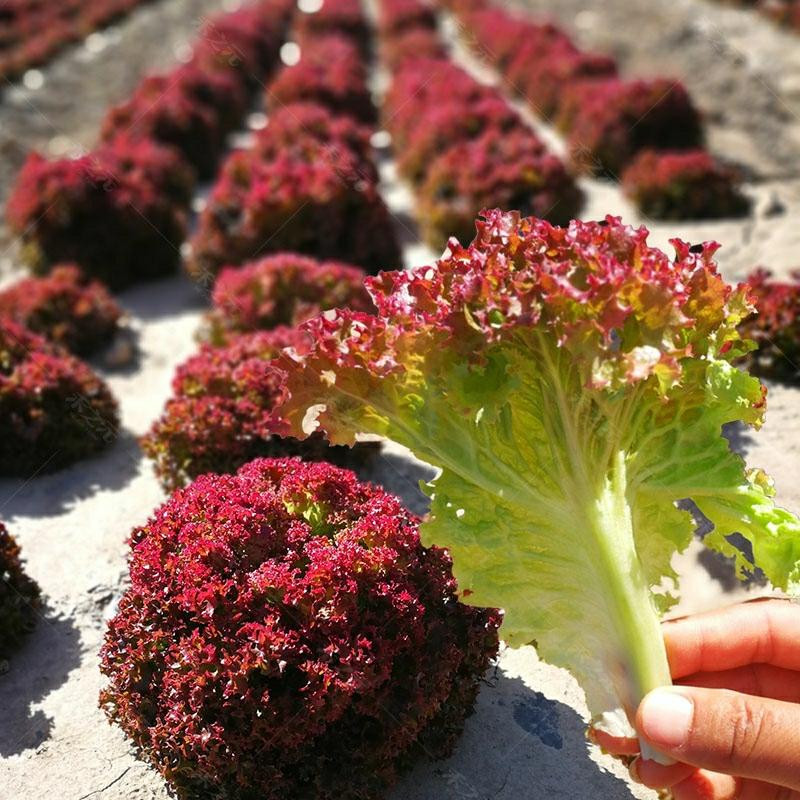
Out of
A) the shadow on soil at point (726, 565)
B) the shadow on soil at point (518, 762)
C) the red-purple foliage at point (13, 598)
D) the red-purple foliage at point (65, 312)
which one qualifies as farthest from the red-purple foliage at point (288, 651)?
the red-purple foliage at point (65, 312)

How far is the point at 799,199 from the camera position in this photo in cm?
1168

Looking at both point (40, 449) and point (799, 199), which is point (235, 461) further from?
point (799, 199)

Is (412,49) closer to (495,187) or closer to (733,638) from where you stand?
(495,187)

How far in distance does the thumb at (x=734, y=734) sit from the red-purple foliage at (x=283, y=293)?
5.06m

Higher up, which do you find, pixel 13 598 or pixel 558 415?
pixel 558 415

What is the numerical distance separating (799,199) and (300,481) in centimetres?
976

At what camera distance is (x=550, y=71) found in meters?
17.4

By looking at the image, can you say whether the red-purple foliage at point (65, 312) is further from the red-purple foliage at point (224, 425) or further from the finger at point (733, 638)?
the finger at point (733, 638)

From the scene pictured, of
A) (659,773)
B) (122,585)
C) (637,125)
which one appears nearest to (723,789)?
(659,773)

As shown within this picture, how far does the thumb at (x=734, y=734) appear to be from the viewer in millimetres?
3068

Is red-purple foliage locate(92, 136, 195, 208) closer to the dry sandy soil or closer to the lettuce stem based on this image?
the dry sandy soil

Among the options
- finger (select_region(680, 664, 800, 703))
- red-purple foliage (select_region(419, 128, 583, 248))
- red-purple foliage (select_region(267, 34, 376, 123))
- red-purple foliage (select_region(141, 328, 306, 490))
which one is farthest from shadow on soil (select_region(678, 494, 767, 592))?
red-purple foliage (select_region(267, 34, 376, 123))

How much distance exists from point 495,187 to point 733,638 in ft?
26.3

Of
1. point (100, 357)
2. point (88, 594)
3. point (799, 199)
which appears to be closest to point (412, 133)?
point (799, 199)
